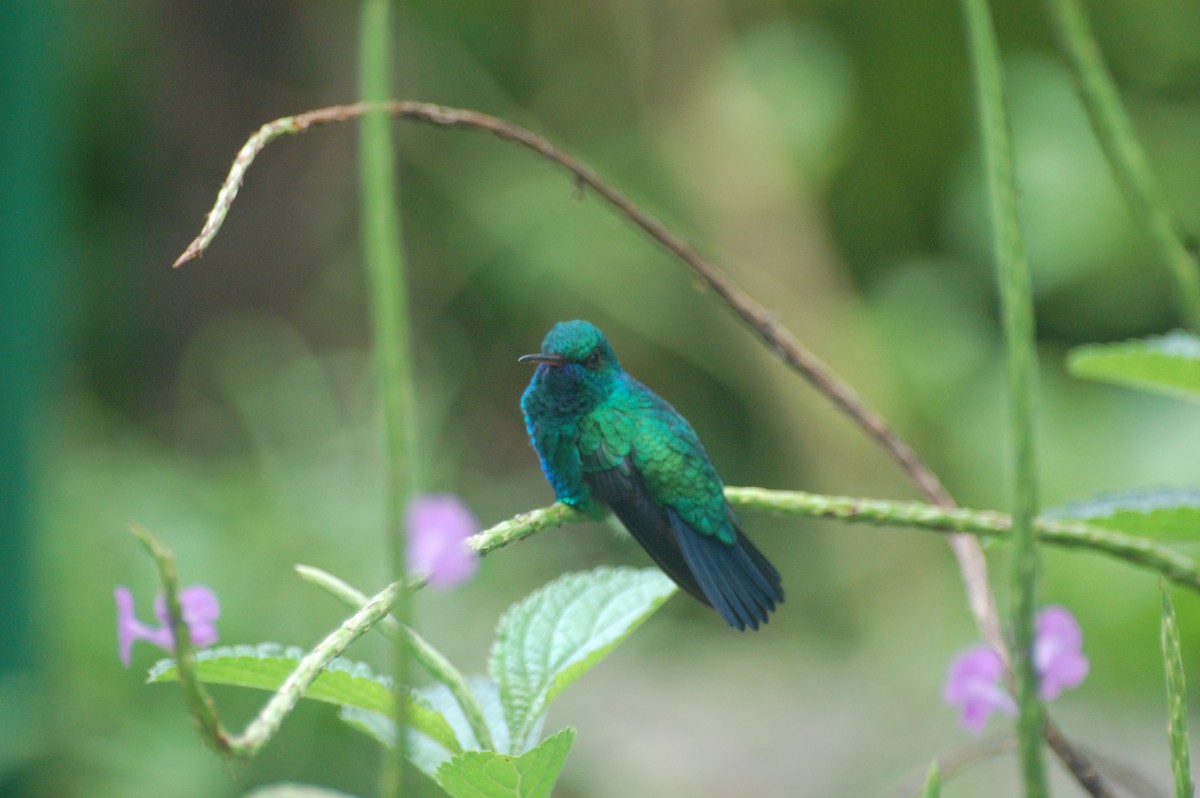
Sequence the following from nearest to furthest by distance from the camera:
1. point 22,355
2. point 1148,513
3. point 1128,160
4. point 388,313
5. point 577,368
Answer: point 388,313, point 1128,160, point 1148,513, point 577,368, point 22,355

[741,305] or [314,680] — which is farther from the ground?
[741,305]

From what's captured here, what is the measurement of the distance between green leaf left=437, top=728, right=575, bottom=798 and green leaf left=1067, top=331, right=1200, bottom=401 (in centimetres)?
45

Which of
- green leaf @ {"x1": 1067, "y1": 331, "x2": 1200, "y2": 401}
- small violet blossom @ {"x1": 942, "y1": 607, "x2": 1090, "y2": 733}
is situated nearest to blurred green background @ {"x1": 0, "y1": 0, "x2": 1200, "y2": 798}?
green leaf @ {"x1": 1067, "y1": 331, "x2": 1200, "y2": 401}

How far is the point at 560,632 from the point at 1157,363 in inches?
16.3

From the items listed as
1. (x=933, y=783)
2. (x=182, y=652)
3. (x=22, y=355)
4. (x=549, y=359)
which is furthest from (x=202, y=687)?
(x=22, y=355)

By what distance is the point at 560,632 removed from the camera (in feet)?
2.48

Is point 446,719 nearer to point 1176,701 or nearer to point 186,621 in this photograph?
point 186,621

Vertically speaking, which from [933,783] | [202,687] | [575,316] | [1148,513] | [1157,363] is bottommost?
[202,687]

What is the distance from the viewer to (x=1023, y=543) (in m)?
0.38

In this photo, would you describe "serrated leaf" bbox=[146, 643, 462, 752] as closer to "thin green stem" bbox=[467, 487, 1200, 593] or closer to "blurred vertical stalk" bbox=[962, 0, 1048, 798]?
"thin green stem" bbox=[467, 487, 1200, 593]

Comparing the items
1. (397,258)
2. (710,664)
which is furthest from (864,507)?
(710,664)

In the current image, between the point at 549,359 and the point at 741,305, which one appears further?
the point at 741,305

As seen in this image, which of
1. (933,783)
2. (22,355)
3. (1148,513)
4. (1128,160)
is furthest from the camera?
(22,355)

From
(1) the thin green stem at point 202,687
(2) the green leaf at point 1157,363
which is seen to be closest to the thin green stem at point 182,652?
(1) the thin green stem at point 202,687
